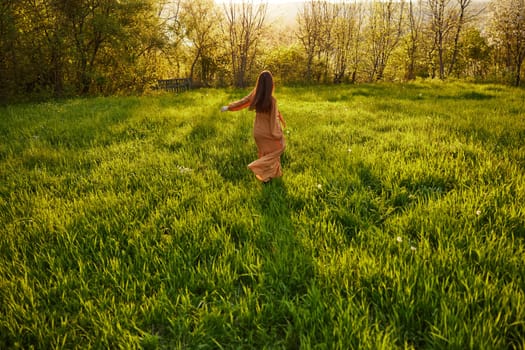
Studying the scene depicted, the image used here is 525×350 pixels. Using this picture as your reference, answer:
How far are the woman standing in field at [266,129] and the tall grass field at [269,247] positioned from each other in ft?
0.78

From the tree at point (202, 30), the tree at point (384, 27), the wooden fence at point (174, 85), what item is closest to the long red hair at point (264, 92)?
the wooden fence at point (174, 85)

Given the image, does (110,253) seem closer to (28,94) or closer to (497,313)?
(497,313)

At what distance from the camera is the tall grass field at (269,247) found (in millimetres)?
1572

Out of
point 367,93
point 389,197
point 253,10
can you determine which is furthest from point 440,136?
point 253,10

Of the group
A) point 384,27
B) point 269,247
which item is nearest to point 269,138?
point 269,247

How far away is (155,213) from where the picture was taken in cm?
290

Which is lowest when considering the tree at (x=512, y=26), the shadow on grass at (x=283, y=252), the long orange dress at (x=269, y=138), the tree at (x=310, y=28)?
the shadow on grass at (x=283, y=252)

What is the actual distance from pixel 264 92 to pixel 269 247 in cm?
227

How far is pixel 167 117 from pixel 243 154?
152 inches

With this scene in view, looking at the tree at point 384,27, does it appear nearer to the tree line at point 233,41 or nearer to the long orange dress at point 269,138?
the tree line at point 233,41

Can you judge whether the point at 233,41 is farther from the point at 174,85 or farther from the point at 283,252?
the point at 283,252

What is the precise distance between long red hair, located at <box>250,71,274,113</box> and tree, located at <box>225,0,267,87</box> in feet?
53.5

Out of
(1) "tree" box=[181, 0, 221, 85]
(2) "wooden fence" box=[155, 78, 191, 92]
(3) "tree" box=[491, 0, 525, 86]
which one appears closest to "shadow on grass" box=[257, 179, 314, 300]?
(3) "tree" box=[491, 0, 525, 86]

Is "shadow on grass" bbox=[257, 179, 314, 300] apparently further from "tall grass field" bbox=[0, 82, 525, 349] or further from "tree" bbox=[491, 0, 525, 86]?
"tree" bbox=[491, 0, 525, 86]
